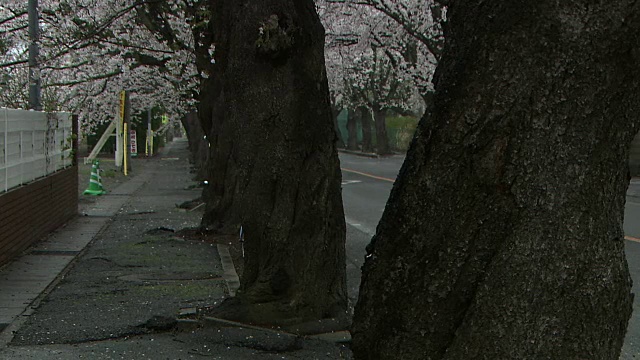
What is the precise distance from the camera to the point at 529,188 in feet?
10.5

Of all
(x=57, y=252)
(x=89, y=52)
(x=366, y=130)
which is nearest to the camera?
(x=57, y=252)

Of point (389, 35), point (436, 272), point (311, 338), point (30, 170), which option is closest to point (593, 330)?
point (436, 272)

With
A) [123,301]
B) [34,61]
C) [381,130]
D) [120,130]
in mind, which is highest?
[34,61]

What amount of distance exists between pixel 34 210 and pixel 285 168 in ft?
22.6

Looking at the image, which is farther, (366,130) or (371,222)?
(366,130)

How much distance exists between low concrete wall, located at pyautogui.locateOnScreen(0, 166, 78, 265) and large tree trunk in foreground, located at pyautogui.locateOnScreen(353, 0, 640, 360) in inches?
354

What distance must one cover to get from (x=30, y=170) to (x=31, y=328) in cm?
646

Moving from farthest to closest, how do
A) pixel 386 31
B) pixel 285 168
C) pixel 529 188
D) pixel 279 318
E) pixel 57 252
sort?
pixel 386 31, pixel 57 252, pixel 285 168, pixel 279 318, pixel 529 188

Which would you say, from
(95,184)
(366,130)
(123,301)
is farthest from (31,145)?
(366,130)

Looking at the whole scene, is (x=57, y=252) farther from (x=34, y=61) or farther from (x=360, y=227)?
(x=360, y=227)

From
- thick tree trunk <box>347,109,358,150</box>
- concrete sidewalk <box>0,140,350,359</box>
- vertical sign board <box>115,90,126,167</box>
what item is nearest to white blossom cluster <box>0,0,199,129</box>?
vertical sign board <box>115,90,126,167</box>

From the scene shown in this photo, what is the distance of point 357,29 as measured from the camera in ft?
90.6

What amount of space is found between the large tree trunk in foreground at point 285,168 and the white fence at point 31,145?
15.3 feet

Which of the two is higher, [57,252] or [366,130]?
[366,130]
